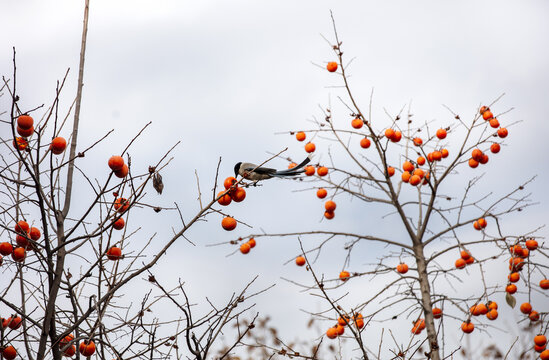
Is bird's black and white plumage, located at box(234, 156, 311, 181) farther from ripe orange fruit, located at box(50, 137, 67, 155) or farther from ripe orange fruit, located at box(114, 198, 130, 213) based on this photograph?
ripe orange fruit, located at box(50, 137, 67, 155)

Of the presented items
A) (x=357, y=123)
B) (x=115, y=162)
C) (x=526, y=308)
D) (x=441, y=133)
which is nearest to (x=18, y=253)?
(x=115, y=162)

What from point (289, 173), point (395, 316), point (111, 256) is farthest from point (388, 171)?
point (111, 256)

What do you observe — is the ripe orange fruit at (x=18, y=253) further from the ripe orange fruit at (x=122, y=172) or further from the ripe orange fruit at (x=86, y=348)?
the ripe orange fruit at (x=122, y=172)

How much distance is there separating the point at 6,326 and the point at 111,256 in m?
0.78

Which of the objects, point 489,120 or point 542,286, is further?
point 489,120

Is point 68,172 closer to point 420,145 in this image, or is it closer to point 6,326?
point 6,326

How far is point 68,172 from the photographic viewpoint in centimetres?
314

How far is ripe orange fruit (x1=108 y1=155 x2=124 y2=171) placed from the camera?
2832 mm

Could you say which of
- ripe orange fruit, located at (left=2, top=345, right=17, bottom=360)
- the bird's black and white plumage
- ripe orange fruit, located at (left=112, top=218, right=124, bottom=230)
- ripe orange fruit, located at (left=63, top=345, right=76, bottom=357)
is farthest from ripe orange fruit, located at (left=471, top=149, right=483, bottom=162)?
ripe orange fruit, located at (left=2, top=345, right=17, bottom=360)

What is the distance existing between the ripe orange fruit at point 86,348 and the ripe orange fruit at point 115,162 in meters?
1.09

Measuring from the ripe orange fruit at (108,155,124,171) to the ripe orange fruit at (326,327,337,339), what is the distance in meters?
3.88

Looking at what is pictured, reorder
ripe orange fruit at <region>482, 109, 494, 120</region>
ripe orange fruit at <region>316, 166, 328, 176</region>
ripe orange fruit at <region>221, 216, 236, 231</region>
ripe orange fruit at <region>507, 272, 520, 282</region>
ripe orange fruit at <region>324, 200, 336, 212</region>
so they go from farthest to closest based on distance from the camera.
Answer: ripe orange fruit at <region>316, 166, 328, 176</region> → ripe orange fruit at <region>482, 109, 494, 120</region> → ripe orange fruit at <region>324, 200, 336, 212</region> → ripe orange fruit at <region>507, 272, 520, 282</region> → ripe orange fruit at <region>221, 216, 236, 231</region>

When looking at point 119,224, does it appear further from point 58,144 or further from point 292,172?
point 292,172

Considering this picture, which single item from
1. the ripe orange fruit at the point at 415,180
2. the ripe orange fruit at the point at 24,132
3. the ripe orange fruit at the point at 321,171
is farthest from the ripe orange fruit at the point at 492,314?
the ripe orange fruit at the point at 24,132
